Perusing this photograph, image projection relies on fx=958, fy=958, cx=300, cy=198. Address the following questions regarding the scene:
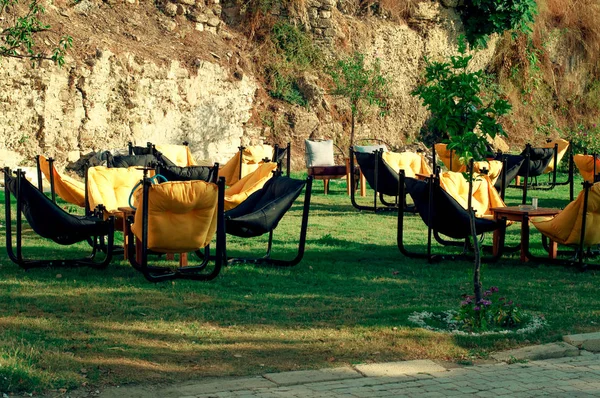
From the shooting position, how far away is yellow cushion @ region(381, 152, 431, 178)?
1342 centimetres

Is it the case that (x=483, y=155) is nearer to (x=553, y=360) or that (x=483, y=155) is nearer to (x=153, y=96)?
(x=553, y=360)

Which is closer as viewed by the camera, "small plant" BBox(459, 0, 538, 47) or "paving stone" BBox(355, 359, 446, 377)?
"paving stone" BBox(355, 359, 446, 377)

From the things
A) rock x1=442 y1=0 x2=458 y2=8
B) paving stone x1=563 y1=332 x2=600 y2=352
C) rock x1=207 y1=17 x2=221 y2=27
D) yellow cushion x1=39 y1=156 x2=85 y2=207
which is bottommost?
paving stone x1=563 y1=332 x2=600 y2=352

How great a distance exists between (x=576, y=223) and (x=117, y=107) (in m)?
12.6

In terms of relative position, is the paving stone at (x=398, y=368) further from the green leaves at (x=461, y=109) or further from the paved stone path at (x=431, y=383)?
the green leaves at (x=461, y=109)

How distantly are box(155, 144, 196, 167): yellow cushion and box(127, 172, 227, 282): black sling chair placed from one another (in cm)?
596

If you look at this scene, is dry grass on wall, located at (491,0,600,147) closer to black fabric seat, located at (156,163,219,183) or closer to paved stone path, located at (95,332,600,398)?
black fabric seat, located at (156,163,219,183)

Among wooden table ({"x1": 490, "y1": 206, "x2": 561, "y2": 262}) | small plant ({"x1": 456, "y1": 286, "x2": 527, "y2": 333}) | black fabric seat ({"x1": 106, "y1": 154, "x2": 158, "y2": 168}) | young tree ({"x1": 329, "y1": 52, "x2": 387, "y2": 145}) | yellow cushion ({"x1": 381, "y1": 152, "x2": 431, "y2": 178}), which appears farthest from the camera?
young tree ({"x1": 329, "y1": 52, "x2": 387, "y2": 145})

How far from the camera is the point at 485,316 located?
20.6 feet

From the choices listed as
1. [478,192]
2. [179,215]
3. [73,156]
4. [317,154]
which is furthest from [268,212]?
[73,156]

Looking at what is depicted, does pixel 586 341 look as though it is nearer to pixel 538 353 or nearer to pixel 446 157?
pixel 538 353

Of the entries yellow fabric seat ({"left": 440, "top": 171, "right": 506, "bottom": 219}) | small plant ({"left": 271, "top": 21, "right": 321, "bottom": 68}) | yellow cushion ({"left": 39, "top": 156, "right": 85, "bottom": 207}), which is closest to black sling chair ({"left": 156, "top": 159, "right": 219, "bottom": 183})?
yellow cushion ({"left": 39, "top": 156, "right": 85, "bottom": 207})

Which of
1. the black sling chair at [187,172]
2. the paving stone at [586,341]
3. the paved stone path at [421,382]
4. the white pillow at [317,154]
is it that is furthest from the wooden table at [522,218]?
the white pillow at [317,154]

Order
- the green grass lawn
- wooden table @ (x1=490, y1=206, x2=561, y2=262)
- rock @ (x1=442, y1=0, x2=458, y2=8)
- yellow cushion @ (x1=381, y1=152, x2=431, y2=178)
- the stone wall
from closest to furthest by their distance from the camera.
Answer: the green grass lawn
wooden table @ (x1=490, y1=206, x2=561, y2=262)
yellow cushion @ (x1=381, y1=152, x2=431, y2=178)
the stone wall
rock @ (x1=442, y1=0, x2=458, y2=8)
